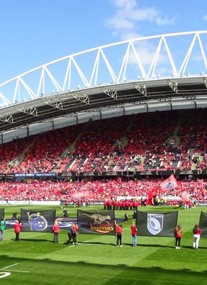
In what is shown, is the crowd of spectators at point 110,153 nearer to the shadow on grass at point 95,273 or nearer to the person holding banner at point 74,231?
the person holding banner at point 74,231

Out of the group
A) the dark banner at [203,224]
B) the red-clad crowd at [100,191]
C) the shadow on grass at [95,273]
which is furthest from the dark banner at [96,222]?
the red-clad crowd at [100,191]

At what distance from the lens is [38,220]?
25891 millimetres

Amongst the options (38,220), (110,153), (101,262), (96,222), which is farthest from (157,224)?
(110,153)

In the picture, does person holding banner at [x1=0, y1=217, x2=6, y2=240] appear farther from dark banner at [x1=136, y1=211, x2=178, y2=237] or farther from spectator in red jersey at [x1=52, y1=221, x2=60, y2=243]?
dark banner at [x1=136, y1=211, x2=178, y2=237]

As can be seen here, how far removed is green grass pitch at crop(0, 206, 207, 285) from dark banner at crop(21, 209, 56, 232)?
0.85m

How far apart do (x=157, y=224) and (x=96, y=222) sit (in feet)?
11.2

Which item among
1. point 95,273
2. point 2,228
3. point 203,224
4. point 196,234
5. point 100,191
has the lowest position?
point 95,273

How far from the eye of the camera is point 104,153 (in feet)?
218

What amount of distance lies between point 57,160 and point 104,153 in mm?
7376

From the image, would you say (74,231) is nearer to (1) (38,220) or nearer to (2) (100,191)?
(1) (38,220)

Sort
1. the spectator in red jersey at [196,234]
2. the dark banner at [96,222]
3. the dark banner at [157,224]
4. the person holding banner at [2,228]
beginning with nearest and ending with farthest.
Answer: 1. the spectator in red jersey at [196,234]
2. the dark banner at [157,224]
3. the dark banner at [96,222]
4. the person holding banner at [2,228]

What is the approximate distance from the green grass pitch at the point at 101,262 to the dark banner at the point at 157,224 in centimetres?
56

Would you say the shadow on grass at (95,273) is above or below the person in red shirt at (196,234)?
below

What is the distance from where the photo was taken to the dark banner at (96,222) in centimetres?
2348
